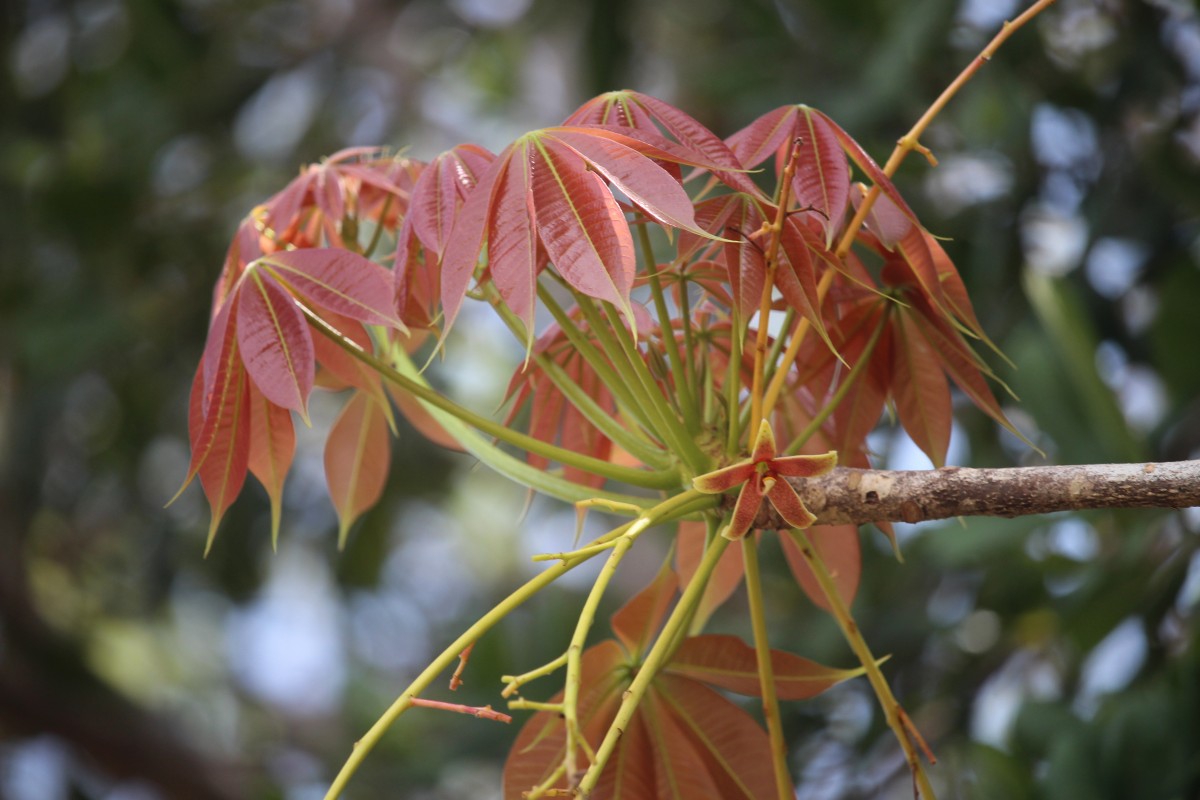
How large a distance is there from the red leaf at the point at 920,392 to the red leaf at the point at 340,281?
0.73 ft

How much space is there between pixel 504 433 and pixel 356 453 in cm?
15

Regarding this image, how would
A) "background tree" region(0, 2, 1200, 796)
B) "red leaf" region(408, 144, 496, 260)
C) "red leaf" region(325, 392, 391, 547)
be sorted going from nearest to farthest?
"red leaf" region(408, 144, 496, 260)
"red leaf" region(325, 392, 391, 547)
"background tree" region(0, 2, 1200, 796)

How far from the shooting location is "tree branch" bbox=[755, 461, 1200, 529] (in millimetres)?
327

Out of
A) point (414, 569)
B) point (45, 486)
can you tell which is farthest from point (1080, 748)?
point (414, 569)

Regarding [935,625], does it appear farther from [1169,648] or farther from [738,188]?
[738,188]

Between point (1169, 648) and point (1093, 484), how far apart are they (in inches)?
25.4

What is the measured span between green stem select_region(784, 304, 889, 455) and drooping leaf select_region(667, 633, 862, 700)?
0.28ft

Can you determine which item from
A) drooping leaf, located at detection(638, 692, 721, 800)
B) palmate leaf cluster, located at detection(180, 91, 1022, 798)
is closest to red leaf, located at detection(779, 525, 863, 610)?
palmate leaf cluster, located at detection(180, 91, 1022, 798)

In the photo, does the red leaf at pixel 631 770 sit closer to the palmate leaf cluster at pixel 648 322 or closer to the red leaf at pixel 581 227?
the palmate leaf cluster at pixel 648 322

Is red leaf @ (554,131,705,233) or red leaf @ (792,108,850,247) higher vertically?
red leaf @ (792,108,850,247)

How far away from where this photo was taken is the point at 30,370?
1660 mm

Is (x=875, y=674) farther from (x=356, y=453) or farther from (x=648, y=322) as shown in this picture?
(x=356, y=453)

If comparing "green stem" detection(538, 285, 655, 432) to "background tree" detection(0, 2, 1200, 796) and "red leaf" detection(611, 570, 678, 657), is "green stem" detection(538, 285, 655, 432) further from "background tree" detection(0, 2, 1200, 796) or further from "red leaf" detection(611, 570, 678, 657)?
"background tree" detection(0, 2, 1200, 796)

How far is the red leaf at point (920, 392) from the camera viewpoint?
0.49 m
